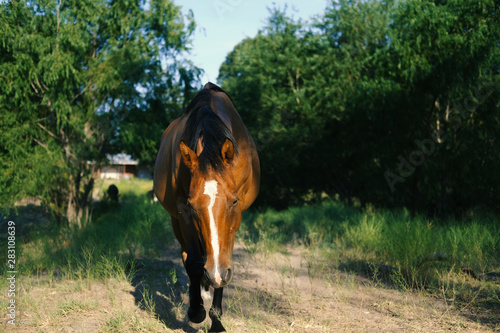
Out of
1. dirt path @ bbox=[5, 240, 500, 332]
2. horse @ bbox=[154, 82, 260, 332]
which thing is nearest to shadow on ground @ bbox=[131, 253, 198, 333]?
dirt path @ bbox=[5, 240, 500, 332]

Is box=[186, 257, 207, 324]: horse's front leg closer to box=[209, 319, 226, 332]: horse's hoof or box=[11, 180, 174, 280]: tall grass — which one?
box=[209, 319, 226, 332]: horse's hoof

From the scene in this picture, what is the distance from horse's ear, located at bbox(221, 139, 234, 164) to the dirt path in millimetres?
1673

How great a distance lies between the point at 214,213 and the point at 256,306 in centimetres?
173

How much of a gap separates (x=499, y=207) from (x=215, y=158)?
8.08 m

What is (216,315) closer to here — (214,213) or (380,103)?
(214,213)

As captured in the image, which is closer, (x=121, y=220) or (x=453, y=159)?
(x=453, y=159)

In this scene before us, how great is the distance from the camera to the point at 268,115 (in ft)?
44.2

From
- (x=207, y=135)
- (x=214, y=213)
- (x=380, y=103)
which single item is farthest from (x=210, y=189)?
(x=380, y=103)

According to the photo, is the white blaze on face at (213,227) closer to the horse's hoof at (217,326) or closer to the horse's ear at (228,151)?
the horse's ear at (228,151)

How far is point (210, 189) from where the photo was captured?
2713mm

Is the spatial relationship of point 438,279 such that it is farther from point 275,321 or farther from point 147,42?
point 147,42

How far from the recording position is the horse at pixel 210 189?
269 cm

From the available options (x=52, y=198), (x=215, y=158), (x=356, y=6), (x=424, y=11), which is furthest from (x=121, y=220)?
(x=356, y=6)

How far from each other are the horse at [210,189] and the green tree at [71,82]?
5504 millimetres
